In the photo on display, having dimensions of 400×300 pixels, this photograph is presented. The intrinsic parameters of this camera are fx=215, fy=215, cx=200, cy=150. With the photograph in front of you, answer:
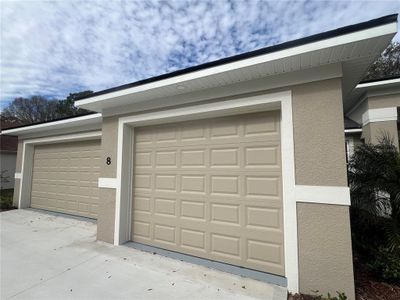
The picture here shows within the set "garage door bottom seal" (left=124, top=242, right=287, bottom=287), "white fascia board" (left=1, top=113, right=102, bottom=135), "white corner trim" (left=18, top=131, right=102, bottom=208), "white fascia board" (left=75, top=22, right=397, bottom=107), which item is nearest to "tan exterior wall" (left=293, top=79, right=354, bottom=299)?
"garage door bottom seal" (left=124, top=242, right=287, bottom=287)

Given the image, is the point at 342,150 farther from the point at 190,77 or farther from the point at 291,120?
the point at 190,77

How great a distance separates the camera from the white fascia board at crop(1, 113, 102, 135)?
6.20m

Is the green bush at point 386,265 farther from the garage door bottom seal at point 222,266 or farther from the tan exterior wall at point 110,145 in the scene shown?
the tan exterior wall at point 110,145

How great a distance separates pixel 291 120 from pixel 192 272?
9.35ft

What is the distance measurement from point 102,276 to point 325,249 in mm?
3318

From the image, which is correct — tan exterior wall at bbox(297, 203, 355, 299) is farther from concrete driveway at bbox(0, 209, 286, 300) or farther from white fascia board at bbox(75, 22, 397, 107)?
white fascia board at bbox(75, 22, 397, 107)

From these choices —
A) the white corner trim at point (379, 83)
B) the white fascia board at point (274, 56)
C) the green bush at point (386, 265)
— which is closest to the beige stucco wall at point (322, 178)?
the white fascia board at point (274, 56)

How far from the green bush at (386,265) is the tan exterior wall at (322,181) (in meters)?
0.74

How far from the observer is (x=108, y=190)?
4879mm

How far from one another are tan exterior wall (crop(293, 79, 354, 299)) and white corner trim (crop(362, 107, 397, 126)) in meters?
4.22

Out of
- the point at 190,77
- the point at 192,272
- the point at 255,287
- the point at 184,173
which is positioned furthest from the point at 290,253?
the point at 190,77

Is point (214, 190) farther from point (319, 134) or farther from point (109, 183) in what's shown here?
point (109, 183)

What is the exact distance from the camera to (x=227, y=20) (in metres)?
5.23

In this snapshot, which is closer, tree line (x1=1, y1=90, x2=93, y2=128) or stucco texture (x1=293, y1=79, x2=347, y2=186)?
stucco texture (x1=293, y1=79, x2=347, y2=186)
